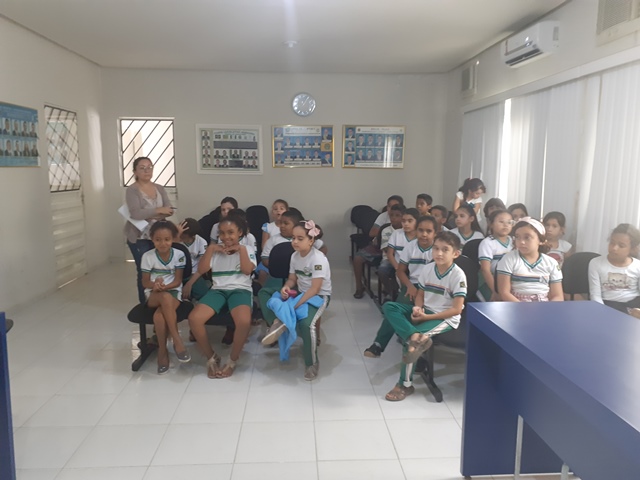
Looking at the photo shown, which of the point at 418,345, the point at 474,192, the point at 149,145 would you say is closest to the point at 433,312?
the point at 418,345

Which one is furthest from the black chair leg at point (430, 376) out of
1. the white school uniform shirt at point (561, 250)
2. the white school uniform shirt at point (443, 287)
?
the white school uniform shirt at point (561, 250)

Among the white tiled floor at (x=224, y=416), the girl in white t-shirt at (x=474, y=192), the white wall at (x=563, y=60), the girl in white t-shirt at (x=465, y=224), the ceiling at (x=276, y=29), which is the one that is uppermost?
the ceiling at (x=276, y=29)

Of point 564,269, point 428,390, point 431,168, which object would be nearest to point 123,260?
point 431,168

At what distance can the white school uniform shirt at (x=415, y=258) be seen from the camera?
3777mm

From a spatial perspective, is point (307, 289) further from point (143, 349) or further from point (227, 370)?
point (143, 349)

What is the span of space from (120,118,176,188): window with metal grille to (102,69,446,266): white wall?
0.55ft

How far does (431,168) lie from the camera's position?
7.18m

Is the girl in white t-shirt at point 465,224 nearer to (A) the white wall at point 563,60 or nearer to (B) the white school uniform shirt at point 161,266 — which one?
(A) the white wall at point 563,60

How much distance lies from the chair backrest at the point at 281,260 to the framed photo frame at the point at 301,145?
3379mm

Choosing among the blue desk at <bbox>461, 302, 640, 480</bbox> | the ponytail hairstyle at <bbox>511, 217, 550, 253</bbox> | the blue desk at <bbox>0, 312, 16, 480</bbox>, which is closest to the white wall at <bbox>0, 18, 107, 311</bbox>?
the blue desk at <bbox>0, 312, 16, 480</bbox>

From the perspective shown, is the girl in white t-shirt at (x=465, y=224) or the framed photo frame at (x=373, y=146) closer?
the girl in white t-shirt at (x=465, y=224)

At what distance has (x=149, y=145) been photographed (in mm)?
7184

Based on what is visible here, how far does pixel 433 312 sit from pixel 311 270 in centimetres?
93

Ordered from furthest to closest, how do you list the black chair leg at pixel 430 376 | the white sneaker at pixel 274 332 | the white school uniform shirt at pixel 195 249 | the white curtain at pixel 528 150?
the white curtain at pixel 528 150, the white school uniform shirt at pixel 195 249, the white sneaker at pixel 274 332, the black chair leg at pixel 430 376
